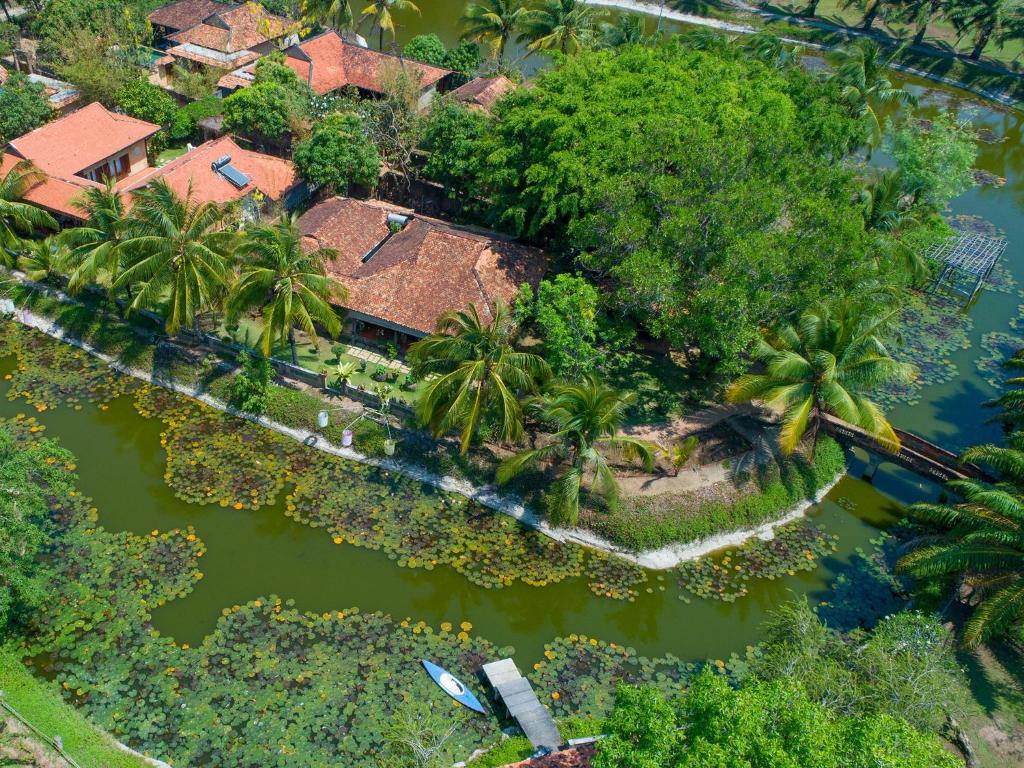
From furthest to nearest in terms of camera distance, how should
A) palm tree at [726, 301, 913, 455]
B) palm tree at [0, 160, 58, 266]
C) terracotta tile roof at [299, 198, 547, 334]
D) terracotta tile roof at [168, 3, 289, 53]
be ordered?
terracotta tile roof at [168, 3, 289, 53]
palm tree at [0, 160, 58, 266]
terracotta tile roof at [299, 198, 547, 334]
palm tree at [726, 301, 913, 455]

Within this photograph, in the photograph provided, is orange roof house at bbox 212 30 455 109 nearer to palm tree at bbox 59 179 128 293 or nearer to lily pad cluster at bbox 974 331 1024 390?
palm tree at bbox 59 179 128 293

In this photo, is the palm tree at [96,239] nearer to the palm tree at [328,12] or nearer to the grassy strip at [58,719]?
the grassy strip at [58,719]

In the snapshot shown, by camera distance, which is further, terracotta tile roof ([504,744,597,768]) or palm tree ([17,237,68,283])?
palm tree ([17,237,68,283])

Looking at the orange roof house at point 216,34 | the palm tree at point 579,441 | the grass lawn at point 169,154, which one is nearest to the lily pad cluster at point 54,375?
the grass lawn at point 169,154

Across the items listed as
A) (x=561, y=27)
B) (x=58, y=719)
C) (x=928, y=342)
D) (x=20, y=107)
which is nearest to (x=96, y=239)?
(x=20, y=107)

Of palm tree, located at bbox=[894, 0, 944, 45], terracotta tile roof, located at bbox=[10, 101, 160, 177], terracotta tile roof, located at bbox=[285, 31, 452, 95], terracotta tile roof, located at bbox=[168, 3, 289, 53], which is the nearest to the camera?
terracotta tile roof, located at bbox=[10, 101, 160, 177]

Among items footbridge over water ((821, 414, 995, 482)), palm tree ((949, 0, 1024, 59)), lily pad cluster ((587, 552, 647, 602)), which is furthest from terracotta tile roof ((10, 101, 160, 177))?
palm tree ((949, 0, 1024, 59))

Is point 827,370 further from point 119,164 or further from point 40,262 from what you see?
point 119,164
